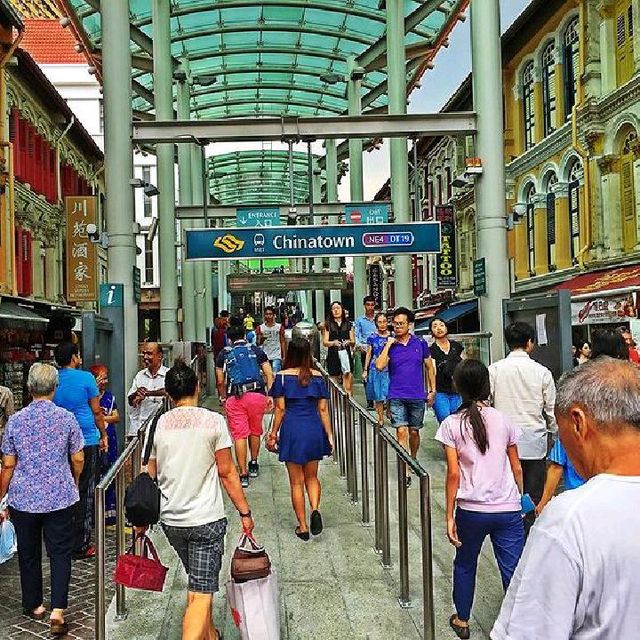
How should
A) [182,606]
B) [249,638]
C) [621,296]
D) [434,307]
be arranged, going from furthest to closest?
1. [434,307]
2. [621,296]
3. [182,606]
4. [249,638]

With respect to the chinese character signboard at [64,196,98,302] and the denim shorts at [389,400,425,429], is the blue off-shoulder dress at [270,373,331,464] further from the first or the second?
the chinese character signboard at [64,196,98,302]

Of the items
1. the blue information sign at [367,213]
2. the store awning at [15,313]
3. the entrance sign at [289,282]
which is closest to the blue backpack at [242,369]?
the store awning at [15,313]

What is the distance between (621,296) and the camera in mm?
14797

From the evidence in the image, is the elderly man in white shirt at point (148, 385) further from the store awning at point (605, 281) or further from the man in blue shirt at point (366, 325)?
the store awning at point (605, 281)

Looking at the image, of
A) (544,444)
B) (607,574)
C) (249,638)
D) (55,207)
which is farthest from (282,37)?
(607,574)

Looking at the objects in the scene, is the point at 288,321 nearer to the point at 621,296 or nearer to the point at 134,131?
the point at 621,296

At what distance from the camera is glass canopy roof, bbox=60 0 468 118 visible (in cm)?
1880

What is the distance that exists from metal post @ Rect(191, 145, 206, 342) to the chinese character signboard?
293 cm

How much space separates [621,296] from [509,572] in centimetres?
1123

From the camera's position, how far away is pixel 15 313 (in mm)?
17406

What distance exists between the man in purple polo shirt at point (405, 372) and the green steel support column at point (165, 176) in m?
10.0

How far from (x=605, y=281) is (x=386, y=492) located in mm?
12487

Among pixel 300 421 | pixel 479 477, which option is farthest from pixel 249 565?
pixel 300 421

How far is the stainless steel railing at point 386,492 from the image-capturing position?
15.0 ft
